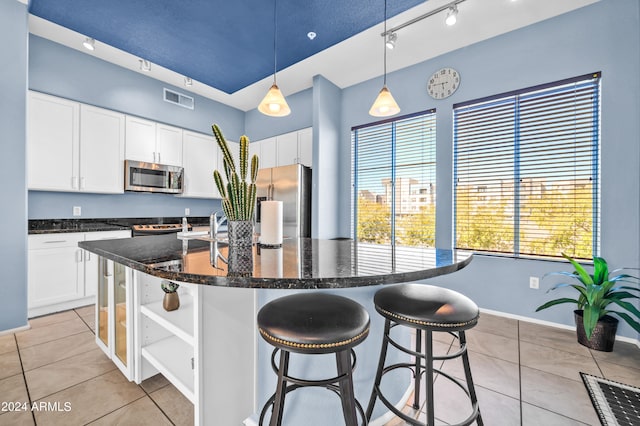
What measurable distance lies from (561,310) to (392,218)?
6.40 ft

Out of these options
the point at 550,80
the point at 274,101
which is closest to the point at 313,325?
the point at 274,101

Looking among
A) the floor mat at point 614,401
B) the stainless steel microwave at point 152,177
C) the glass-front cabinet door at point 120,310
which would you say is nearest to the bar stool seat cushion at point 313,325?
the glass-front cabinet door at point 120,310

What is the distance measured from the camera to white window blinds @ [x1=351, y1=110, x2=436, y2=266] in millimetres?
3357

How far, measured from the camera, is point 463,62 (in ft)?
10.1

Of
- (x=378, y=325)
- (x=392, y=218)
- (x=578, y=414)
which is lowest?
(x=578, y=414)

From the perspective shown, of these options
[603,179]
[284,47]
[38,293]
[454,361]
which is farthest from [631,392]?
[38,293]

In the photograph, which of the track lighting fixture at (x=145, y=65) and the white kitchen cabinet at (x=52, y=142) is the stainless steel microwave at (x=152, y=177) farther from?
the track lighting fixture at (x=145, y=65)

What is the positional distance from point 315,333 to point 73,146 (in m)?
3.90

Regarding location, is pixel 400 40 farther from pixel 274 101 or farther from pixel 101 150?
pixel 101 150

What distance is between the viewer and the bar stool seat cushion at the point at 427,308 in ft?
3.32

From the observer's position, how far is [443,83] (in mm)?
3201

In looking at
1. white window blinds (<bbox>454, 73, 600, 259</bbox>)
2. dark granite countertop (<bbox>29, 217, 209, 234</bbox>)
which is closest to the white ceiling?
white window blinds (<bbox>454, 73, 600, 259</bbox>)

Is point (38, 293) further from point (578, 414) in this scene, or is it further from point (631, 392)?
point (631, 392)

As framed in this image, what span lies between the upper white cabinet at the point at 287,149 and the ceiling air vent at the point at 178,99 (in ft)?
3.98
